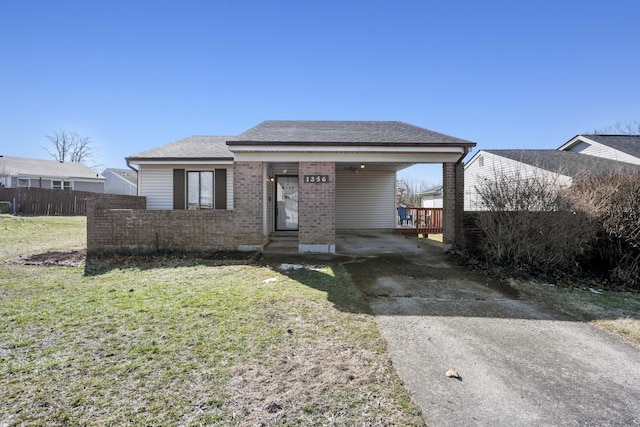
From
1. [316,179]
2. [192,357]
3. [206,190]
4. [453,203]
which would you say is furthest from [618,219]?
[206,190]

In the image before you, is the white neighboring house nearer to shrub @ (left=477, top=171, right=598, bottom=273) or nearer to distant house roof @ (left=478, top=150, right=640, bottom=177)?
distant house roof @ (left=478, top=150, right=640, bottom=177)

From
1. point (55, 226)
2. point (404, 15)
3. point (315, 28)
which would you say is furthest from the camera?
point (55, 226)

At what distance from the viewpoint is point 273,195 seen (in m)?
12.4

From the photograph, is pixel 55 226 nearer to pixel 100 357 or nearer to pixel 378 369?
pixel 100 357

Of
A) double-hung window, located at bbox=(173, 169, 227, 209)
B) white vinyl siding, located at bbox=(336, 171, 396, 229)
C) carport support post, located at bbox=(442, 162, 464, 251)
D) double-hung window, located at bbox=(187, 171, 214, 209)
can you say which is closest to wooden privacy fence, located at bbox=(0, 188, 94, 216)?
double-hung window, located at bbox=(173, 169, 227, 209)

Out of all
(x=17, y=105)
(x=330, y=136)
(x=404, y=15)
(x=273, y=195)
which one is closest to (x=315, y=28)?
(x=404, y=15)

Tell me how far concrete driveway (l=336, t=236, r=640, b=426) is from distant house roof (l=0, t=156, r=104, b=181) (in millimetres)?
35579

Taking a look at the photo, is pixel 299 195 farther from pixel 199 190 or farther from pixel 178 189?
pixel 178 189

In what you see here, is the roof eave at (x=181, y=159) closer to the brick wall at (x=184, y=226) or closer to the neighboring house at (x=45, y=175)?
the brick wall at (x=184, y=226)

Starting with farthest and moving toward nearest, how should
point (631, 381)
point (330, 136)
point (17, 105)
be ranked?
1. point (17, 105)
2. point (330, 136)
3. point (631, 381)

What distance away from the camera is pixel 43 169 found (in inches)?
1144

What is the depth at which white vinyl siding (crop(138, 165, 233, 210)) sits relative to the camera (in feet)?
38.2

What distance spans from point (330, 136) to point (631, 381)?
794 cm

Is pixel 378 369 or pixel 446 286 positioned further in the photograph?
pixel 446 286
